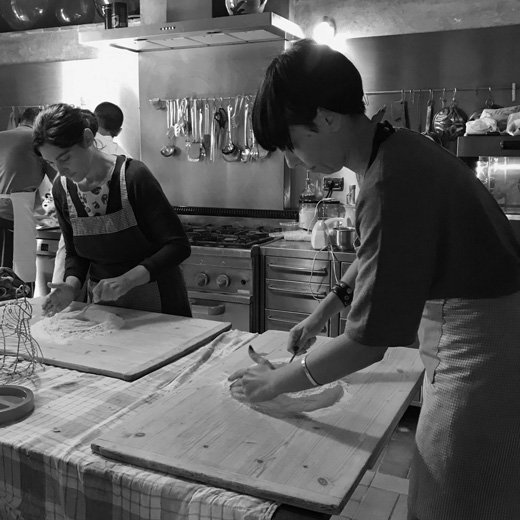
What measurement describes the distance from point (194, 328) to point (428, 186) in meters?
1.07

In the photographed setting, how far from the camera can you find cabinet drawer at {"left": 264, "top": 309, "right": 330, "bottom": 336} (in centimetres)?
314

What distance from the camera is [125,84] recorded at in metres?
4.12

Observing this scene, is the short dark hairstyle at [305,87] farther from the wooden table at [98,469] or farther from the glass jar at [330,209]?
the glass jar at [330,209]

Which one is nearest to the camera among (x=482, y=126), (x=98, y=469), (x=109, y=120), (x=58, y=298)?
(x=98, y=469)

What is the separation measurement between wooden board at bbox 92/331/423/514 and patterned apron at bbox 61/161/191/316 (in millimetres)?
762

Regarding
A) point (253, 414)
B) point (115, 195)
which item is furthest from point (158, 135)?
point (253, 414)

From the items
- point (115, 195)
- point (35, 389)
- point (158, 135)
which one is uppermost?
point (158, 135)

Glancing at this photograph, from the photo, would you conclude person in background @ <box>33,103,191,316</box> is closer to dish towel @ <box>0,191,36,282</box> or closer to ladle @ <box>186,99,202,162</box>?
dish towel @ <box>0,191,36,282</box>

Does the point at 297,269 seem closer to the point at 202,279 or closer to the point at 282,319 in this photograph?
the point at 282,319

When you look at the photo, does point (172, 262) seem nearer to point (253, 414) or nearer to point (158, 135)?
point (253, 414)

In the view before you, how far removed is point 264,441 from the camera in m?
1.13

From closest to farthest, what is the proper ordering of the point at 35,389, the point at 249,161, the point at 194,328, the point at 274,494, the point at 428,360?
the point at 274,494 → the point at 428,360 → the point at 35,389 → the point at 194,328 → the point at 249,161

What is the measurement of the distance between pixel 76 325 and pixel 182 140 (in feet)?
7.49

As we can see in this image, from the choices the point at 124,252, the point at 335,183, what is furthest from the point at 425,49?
the point at 124,252
